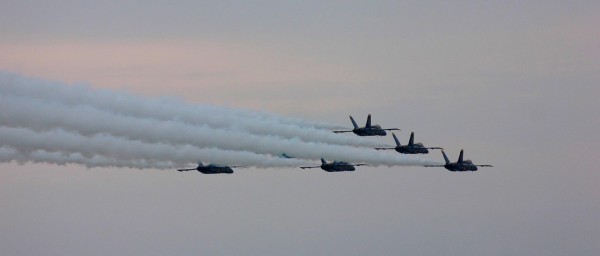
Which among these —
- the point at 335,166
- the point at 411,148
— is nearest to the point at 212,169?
the point at 335,166

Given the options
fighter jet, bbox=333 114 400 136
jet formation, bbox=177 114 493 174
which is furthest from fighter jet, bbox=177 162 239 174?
fighter jet, bbox=333 114 400 136

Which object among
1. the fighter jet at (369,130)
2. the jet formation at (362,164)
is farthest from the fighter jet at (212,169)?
the fighter jet at (369,130)

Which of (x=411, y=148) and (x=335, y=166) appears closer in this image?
(x=335, y=166)

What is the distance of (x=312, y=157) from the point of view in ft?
307

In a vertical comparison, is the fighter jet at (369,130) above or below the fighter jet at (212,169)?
above

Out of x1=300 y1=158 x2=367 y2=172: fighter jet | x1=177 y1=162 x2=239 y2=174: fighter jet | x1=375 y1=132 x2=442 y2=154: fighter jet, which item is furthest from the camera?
x1=375 y1=132 x2=442 y2=154: fighter jet

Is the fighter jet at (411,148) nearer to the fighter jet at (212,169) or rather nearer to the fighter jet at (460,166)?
the fighter jet at (460,166)

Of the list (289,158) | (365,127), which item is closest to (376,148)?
(365,127)

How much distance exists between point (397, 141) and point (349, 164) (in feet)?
26.7

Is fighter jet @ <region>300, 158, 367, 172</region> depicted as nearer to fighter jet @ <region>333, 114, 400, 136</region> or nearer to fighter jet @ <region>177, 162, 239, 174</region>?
fighter jet @ <region>333, 114, 400, 136</region>

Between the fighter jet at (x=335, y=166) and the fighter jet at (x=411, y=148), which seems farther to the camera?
the fighter jet at (x=411, y=148)

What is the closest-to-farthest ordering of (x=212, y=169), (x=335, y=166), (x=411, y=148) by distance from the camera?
1. (x=212, y=169)
2. (x=335, y=166)
3. (x=411, y=148)

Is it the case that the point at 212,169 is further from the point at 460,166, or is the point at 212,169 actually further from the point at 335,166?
the point at 460,166

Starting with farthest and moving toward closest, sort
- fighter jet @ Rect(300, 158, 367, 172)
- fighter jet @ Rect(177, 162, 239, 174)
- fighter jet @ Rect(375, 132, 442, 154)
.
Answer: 1. fighter jet @ Rect(375, 132, 442, 154)
2. fighter jet @ Rect(300, 158, 367, 172)
3. fighter jet @ Rect(177, 162, 239, 174)
